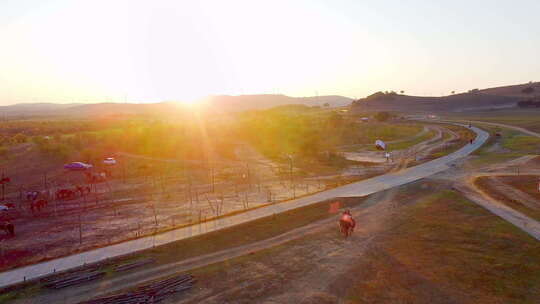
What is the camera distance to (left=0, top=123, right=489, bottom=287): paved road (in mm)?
21688

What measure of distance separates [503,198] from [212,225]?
932 inches

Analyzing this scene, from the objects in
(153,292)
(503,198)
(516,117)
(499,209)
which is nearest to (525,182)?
(503,198)

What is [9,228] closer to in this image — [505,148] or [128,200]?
[128,200]

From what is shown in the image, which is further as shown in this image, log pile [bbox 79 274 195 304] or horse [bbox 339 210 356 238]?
horse [bbox 339 210 356 238]

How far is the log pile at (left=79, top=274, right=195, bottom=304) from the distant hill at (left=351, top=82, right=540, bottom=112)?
6003 inches

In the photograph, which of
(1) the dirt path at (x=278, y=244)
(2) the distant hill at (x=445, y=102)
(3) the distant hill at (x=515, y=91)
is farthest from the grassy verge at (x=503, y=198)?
(3) the distant hill at (x=515, y=91)

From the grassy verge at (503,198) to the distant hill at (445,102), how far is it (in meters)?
126

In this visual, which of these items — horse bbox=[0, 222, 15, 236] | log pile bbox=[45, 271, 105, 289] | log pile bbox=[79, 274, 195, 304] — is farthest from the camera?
horse bbox=[0, 222, 15, 236]

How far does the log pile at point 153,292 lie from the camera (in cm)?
1806

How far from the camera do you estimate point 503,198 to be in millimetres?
32625

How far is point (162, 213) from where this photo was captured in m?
32.4

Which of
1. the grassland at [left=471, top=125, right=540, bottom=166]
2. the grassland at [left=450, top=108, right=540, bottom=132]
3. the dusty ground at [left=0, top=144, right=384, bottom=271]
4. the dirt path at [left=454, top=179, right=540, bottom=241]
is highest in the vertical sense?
the grassland at [left=450, top=108, right=540, bottom=132]

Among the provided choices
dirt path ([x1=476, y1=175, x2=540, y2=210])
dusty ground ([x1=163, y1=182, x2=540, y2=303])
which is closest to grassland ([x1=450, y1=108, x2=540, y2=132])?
dirt path ([x1=476, y1=175, x2=540, y2=210])

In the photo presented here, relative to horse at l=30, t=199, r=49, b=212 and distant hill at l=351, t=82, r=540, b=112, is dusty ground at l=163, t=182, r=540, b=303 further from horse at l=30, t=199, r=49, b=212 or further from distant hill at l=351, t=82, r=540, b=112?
distant hill at l=351, t=82, r=540, b=112
